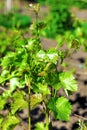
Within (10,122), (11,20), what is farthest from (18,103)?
(11,20)

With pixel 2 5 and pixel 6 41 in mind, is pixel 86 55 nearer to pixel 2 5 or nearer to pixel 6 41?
pixel 6 41

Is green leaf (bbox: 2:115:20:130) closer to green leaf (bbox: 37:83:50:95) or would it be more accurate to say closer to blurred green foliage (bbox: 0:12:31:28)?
green leaf (bbox: 37:83:50:95)

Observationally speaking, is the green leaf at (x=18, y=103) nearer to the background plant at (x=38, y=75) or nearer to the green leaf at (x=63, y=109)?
the background plant at (x=38, y=75)

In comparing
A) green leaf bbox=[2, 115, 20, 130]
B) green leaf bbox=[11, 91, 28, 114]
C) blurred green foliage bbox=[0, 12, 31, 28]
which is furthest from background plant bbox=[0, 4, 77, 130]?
blurred green foliage bbox=[0, 12, 31, 28]

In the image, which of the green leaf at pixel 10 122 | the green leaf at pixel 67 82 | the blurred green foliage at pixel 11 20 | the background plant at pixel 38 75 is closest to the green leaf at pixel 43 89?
the background plant at pixel 38 75

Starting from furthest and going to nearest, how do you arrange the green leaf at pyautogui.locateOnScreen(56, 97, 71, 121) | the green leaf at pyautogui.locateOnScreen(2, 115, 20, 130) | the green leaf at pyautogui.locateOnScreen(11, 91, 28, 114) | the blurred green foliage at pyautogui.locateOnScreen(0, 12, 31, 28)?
1. the blurred green foliage at pyautogui.locateOnScreen(0, 12, 31, 28)
2. the green leaf at pyautogui.locateOnScreen(2, 115, 20, 130)
3. the green leaf at pyautogui.locateOnScreen(11, 91, 28, 114)
4. the green leaf at pyautogui.locateOnScreen(56, 97, 71, 121)

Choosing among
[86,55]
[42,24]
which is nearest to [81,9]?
[86,55]
